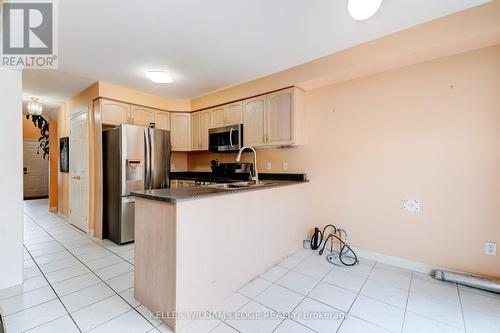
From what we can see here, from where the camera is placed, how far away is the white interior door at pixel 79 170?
3.76 metres

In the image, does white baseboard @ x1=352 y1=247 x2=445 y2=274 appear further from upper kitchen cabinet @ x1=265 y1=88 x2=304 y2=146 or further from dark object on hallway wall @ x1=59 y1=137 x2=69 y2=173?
dark object on hallway wall @ x1=59 y1=137 x2=69 y2=173

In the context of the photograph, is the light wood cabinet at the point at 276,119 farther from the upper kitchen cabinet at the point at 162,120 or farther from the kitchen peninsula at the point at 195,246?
the upper kitchen cabinet at the point at 162,120

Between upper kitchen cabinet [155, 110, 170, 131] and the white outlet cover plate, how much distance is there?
3.97m

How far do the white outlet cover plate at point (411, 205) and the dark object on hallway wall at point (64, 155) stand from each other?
5.80 metres

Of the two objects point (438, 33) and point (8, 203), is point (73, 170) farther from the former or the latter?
point (438, 33)

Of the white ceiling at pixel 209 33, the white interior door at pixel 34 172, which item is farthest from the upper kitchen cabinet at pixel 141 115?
the white interior door at pixel 34 172

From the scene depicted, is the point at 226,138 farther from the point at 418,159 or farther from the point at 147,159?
the point at 418,159

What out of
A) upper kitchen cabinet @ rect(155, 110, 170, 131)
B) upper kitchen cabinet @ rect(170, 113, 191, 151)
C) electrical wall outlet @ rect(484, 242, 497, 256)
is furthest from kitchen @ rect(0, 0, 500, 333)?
upper kitchen cabinet @ rect(170, 113, 191, 151)

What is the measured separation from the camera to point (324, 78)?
2.80 m

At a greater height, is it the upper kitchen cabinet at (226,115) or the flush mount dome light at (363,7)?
the flush mount dome light at (363,7)

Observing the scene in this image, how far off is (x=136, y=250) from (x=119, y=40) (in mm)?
2081

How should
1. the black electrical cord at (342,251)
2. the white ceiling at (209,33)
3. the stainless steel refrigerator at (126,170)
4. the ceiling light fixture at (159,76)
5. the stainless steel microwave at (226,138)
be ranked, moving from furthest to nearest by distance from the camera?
1. the stainless steel microwave at (226,138)
2. the stainless steel refrigerator at (126,170)
3. the ceiling light fixture at (159,76)
4. the black electrical cord at (342,251)
5. the white ceiling at (209,33)

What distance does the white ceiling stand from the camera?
1.82 metres

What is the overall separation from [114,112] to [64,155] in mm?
2083
